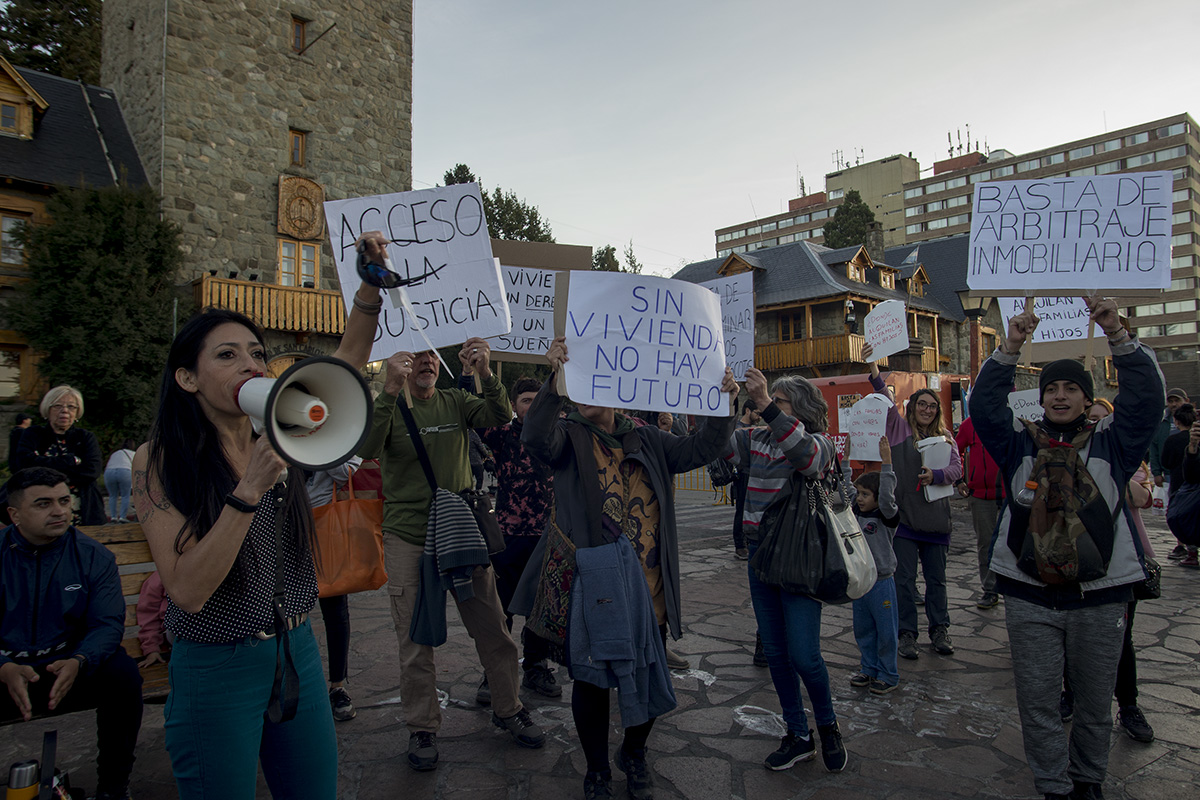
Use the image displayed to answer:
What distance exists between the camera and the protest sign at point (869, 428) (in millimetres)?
6031

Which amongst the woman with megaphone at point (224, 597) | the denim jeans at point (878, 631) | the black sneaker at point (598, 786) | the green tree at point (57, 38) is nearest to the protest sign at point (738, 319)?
the denim jeans at point (878, 631)

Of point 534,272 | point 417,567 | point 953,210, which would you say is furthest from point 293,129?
point 953,210

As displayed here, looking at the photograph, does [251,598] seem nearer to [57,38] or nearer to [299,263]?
[299,263]

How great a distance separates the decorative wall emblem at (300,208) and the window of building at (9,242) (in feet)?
19.6

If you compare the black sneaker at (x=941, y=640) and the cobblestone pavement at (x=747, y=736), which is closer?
the cobblestone pavement at (x=747, y=736)

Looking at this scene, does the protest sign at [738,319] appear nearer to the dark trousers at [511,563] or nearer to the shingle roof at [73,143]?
the dark trousers at [511,563]

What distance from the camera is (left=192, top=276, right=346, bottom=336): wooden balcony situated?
18.3 meters

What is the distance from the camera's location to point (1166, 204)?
13.5ft

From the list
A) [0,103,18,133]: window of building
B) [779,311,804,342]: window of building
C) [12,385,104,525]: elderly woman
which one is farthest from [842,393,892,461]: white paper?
[779,311,804,342]: window of building

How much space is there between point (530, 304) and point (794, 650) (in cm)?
327

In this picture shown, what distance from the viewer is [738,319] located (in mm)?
4770

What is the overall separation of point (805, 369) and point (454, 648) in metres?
29.8

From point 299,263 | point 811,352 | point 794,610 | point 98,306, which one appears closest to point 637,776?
point 794,610

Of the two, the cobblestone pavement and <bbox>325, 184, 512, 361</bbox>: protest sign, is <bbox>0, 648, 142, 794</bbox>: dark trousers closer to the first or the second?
the cobblestone pavement
